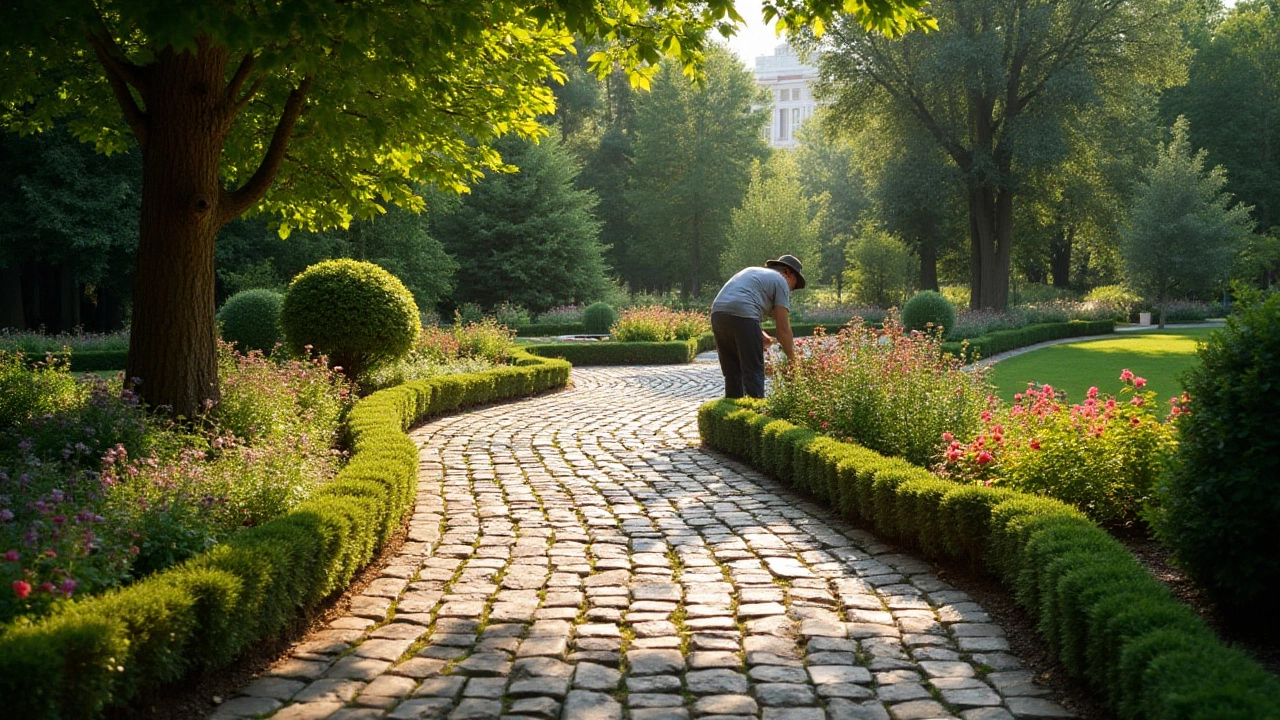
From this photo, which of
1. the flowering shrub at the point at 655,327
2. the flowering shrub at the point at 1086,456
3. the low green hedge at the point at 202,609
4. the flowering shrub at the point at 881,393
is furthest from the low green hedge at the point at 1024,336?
the low green hedge at the point at 202,609

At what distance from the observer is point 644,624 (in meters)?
4.69

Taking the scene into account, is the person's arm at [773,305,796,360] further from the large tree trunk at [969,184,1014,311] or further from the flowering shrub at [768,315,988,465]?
the large tree trunk at [969,184,1014,311]

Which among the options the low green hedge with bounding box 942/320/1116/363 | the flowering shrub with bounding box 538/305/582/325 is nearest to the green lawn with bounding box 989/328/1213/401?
the low green hedge with bounding box 942/320/1116/363

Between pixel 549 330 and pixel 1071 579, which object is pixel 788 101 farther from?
pixel 1071 579

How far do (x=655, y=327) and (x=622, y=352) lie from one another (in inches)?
72.3

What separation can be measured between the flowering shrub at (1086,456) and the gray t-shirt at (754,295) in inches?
160

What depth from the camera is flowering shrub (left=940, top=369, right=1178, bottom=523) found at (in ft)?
19.3

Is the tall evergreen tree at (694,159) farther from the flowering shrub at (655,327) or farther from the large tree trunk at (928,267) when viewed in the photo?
the flowering shrub at (655,327)

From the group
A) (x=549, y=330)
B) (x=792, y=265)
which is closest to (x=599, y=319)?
(x=549, y=330)

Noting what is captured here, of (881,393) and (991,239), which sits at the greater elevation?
(991,239)

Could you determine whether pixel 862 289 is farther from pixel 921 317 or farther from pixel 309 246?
pixel 309 246

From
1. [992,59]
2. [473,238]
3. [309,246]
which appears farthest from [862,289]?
[309,246]

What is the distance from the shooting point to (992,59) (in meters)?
29.0

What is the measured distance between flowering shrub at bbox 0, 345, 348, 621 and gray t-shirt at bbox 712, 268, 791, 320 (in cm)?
416
